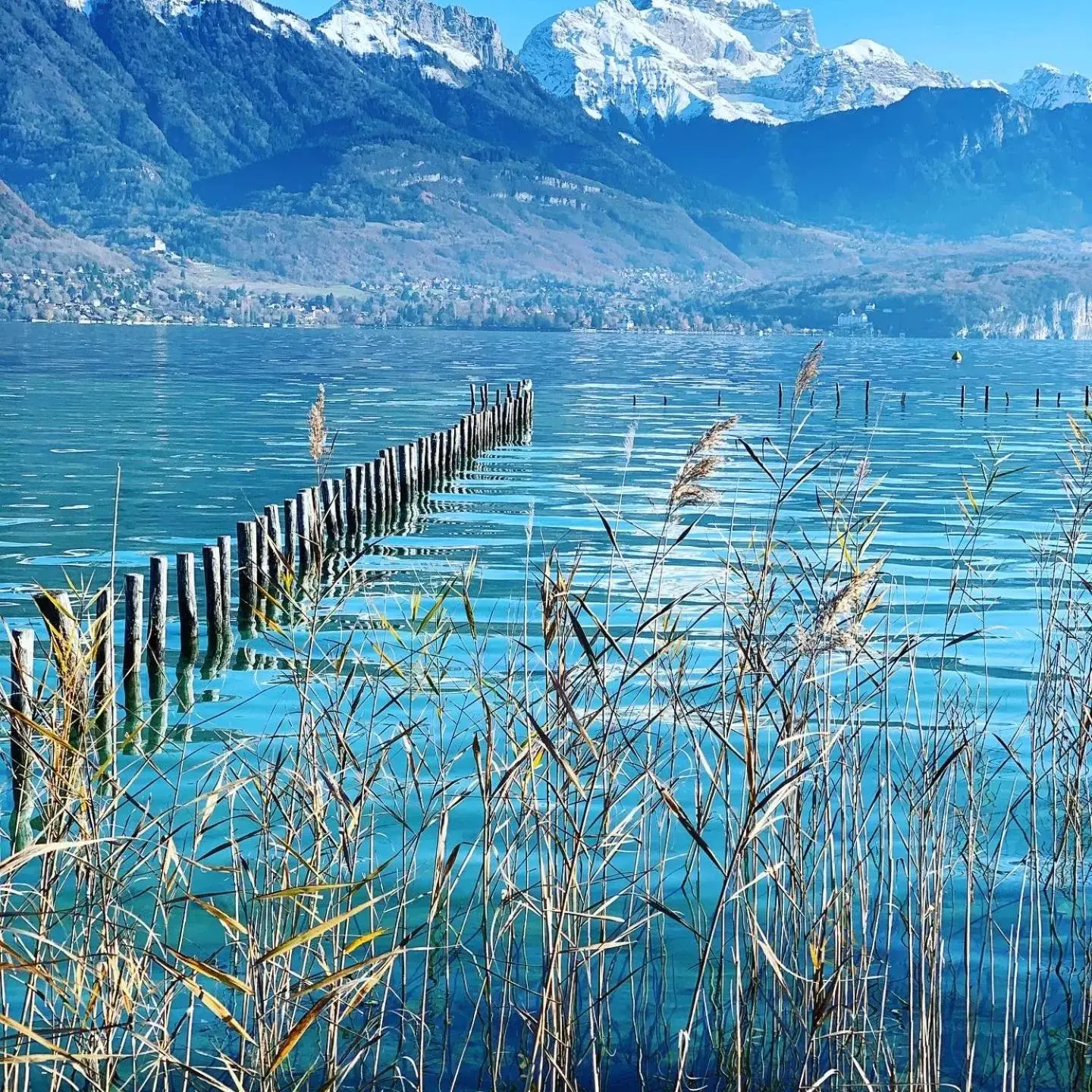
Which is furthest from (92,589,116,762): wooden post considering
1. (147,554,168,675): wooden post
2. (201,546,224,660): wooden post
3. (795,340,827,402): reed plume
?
→ (795,340,827,402): reed plume

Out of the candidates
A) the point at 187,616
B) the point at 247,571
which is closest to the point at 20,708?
the point at 187,616

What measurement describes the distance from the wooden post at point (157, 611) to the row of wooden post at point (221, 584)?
0.04ft

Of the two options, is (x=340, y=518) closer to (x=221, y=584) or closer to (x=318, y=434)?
(x=221, y=584)

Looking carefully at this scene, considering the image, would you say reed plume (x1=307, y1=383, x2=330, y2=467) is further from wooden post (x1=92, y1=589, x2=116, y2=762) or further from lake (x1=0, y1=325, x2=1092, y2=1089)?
wooden post (x1=92, y1=589, x2=116, y2=762)

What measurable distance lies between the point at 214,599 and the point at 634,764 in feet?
21.9

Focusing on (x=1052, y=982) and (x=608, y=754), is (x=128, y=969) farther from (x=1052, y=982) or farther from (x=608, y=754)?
(x=1052, y=982)

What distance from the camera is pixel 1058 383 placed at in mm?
80562

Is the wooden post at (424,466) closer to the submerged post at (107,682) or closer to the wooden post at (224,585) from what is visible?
the wooden post at (224,585)

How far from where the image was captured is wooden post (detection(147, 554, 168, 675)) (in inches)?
468

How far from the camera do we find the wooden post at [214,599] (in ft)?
44.4

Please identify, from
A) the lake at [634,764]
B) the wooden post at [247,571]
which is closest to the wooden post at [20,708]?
the lake at [634,764]

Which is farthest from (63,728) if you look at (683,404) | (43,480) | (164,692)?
(683,404)

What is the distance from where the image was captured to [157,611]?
1219cm

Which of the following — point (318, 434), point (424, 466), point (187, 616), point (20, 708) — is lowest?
point (187, 616)
